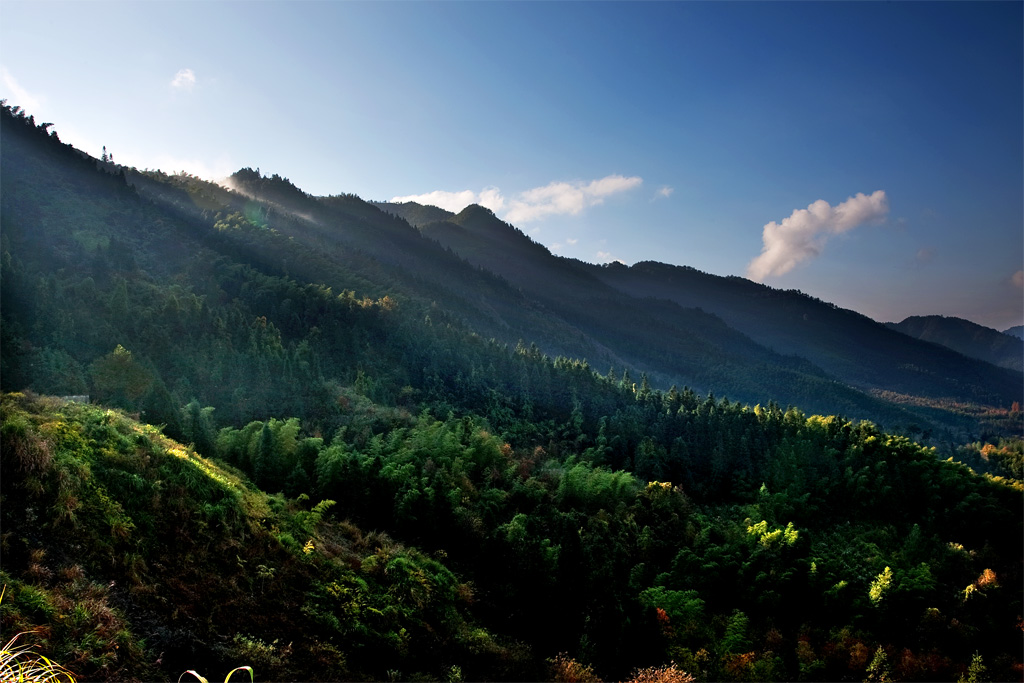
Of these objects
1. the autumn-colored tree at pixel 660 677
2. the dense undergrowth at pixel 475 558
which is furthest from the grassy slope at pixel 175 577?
the autumn-colored tree at pixel 660 677

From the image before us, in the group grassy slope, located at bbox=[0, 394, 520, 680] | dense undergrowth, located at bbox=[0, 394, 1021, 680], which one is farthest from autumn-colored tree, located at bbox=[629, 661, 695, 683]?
grassy slope, located at bbox=[0, 394, 520, 680]

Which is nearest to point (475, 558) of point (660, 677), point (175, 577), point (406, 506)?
point (406, 506)

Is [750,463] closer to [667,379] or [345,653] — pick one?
[345,653]

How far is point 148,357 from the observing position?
2433cm

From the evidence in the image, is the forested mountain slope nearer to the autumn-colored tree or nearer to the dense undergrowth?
the dense undergrowth

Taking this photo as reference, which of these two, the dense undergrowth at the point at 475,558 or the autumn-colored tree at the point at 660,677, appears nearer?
the dense undergrowth at the point at 475,558

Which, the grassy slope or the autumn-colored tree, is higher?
the grassy slope

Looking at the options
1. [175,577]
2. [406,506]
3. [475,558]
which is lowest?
[475,558]

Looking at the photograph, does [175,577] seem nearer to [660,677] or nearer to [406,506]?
[406,506]

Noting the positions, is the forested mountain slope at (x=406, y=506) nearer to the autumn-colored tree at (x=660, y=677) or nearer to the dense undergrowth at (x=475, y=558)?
the dense undergrowth at (x=475, y=558)

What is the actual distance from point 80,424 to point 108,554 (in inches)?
157

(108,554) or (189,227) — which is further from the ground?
(189,227)

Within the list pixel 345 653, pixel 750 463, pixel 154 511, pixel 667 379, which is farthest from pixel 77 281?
pixel 667 379

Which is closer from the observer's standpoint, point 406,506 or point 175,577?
point 175,577
